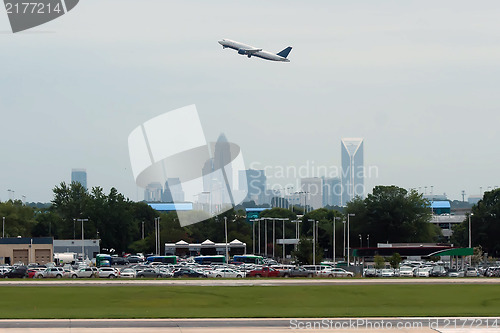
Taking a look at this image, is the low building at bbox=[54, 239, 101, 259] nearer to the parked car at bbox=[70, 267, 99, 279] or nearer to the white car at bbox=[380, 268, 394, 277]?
the parked car at bbox=[70, 267, 99, 279]

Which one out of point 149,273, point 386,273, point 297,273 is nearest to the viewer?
point 149,273

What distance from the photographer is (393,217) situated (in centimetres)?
17412

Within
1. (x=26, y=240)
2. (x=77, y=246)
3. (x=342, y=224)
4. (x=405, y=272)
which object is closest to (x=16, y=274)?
(x=405, y=272)

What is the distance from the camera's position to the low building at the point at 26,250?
138m

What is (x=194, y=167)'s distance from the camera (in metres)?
176

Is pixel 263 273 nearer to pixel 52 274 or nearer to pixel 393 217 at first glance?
pixel 52 274

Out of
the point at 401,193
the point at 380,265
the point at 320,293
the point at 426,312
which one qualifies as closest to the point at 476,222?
the point at 401,193

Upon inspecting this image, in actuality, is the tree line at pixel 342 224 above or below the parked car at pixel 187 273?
above

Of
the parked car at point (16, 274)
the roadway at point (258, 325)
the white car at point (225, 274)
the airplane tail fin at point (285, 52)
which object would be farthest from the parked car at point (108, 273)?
the airplane tail fin at point (285, 52)

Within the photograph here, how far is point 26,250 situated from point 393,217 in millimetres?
79953

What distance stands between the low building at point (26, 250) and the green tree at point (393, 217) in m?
70.1

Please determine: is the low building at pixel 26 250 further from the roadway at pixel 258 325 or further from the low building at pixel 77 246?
the roadway at pixel 258 325

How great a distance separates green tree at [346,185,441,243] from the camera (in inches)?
6836

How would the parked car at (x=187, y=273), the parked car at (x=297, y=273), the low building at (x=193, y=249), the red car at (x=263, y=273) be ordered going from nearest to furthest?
the parked car at (x=187, y=273)
the parked car at (x=297, y=273)
the red car at (x=263, y=273)
the low building at (x=193, y=249)
